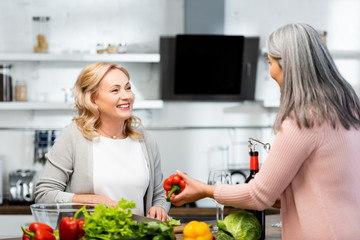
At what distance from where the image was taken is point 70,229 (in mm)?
1618

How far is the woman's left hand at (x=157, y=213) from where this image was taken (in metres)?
2.30

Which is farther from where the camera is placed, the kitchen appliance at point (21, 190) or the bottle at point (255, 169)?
the kitchen appliance at point (21, 190)

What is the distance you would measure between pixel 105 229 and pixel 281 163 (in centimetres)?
58

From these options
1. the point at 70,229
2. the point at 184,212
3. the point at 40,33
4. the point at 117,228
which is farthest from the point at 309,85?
the point at 40,33

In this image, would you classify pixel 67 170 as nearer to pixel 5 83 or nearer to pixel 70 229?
pixel 70 229

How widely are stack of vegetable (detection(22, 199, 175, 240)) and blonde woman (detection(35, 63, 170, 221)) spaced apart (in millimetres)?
517

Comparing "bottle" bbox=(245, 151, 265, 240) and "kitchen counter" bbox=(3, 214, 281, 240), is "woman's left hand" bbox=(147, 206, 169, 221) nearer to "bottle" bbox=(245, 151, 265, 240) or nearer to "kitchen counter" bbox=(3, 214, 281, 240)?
"kitchen counter" bbox=(3, 214, 281, 240)

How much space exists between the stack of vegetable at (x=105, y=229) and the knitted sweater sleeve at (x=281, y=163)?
296 millimetres

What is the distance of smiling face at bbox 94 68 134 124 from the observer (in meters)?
2.36

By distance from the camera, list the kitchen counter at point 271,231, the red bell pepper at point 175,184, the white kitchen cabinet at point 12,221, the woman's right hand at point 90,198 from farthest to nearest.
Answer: the white kitchen cabinet at point 12,221
the woman's right hand at point 90,198
the kitchen counter at point 271,231
the red bell pepper at point 175,184

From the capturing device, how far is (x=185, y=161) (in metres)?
4.25

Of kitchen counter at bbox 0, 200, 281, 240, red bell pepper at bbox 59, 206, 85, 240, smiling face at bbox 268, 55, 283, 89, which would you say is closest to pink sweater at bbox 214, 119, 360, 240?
smiling face at bbox 268, 55, 283, 89

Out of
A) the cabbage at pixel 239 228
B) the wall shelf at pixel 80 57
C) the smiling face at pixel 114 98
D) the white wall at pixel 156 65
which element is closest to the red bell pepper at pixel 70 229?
the cabbage at pixel 239 228

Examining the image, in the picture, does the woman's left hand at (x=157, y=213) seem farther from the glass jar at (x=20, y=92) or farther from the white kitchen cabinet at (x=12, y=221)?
the glass jar at (x=20, y=92)
